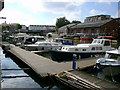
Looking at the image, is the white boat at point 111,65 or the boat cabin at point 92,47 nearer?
the white boat at point 111,65

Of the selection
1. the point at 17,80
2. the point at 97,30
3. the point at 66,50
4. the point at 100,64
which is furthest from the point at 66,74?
the point at 97,30

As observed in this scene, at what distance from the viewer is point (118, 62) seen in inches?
463

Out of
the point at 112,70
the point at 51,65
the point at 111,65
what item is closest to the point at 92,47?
the point at 112,70

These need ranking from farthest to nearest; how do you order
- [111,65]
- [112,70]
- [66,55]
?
[66,55]
[112,70]
[111,65]

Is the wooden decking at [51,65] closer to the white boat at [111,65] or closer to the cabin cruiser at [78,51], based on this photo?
the white boat at [111,65]

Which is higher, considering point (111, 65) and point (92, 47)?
point (92, 47)

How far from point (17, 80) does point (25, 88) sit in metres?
1.93

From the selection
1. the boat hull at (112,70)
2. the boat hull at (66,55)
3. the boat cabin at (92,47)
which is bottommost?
the boat hull at (112,70)

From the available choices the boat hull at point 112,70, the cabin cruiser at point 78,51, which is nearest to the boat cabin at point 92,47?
the cabin cruiser at point 78,51

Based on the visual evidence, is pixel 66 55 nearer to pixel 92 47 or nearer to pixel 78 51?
pixel 78 51

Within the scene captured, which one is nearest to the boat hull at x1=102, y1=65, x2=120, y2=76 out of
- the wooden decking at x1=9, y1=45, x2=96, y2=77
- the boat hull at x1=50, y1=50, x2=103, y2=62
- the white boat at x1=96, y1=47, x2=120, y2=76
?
the white boat at x1=96, y1=47, x2=120, y2=76

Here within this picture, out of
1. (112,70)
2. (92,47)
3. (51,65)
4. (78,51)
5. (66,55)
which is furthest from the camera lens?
(92,47)

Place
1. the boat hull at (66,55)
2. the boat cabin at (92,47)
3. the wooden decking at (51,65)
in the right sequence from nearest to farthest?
the wooden decking at (51,65) → the boat hull at (66,55) → the boat cabin at (92,47)

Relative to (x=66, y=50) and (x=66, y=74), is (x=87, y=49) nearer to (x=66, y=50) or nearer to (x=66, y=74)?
(x=66, y=50)
